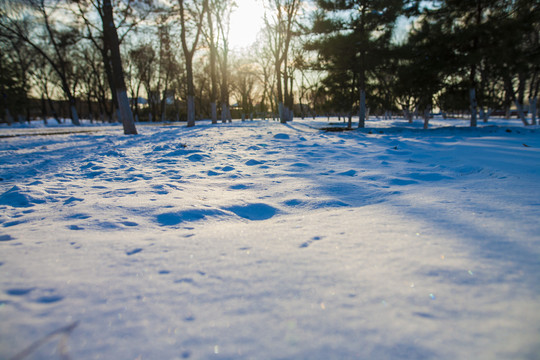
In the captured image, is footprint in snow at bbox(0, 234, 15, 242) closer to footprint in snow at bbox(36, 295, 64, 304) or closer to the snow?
the snow

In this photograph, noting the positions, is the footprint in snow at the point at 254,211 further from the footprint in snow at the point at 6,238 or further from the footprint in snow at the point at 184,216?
the footprint in snow at the point at 6,238

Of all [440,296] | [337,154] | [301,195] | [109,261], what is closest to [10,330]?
[109,261]

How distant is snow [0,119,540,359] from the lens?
705 millimetres

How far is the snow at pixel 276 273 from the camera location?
0.71 metres

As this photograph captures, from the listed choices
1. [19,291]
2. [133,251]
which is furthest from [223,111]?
[19,291]

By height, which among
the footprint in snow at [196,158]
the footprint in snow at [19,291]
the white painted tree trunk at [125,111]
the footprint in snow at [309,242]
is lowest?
the footprint in snow at [19,291]

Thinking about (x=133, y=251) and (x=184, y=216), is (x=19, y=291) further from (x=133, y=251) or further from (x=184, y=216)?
(x=184, y=216)

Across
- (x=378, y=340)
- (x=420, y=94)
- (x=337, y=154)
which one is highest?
(x=420, y=94)

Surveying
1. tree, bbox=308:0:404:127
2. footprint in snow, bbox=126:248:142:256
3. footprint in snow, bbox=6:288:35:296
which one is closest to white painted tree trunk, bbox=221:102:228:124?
tree, bbox=308:0:404:127

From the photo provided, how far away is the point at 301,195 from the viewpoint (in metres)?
2.22

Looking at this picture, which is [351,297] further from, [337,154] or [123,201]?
[337,154]

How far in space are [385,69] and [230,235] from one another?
1329 cm

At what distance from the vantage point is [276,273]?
3.42 feet

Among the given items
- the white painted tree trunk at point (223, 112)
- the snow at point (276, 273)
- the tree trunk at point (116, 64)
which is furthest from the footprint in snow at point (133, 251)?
the white painted tree trunk at point (223, 112)
